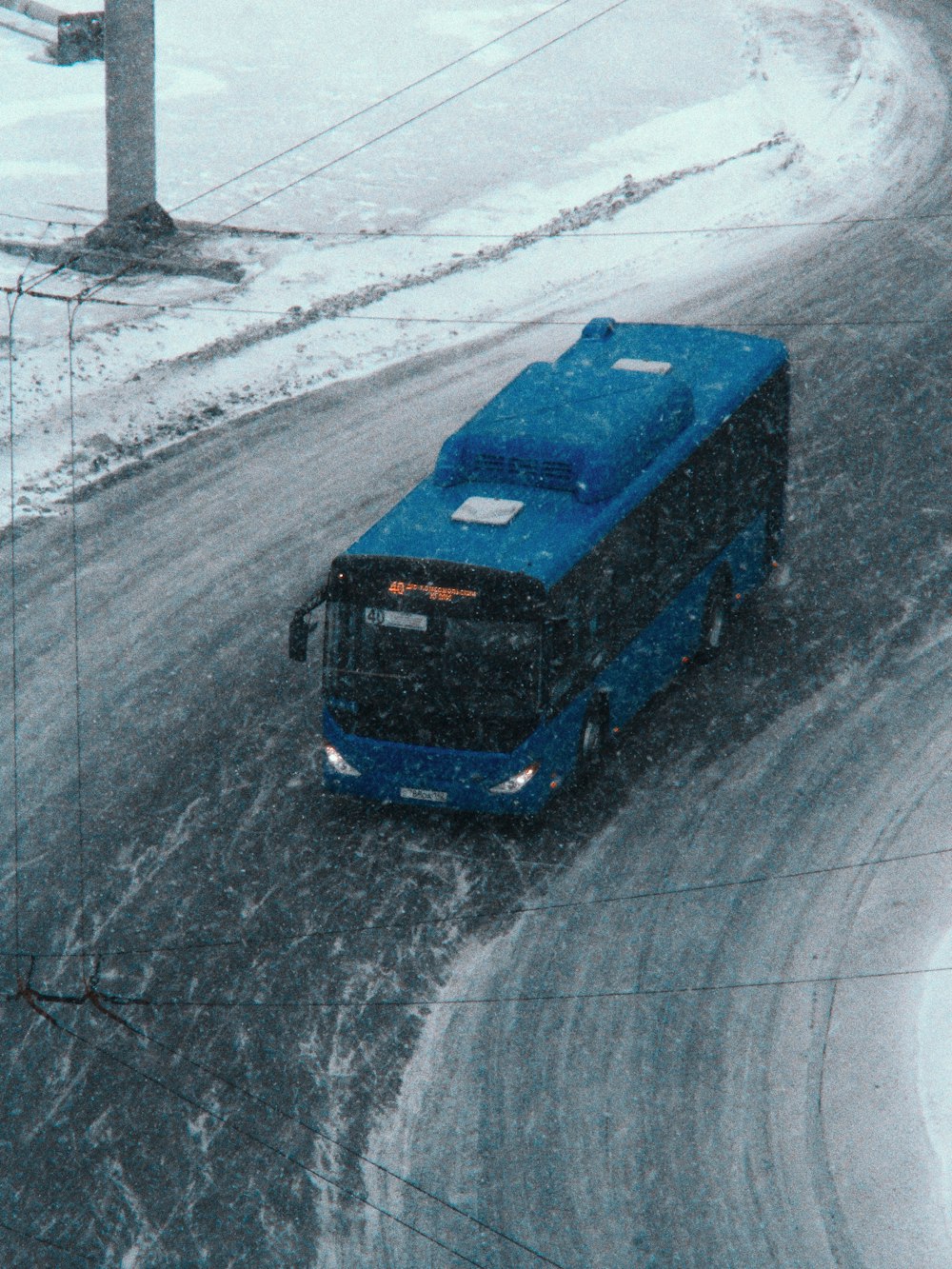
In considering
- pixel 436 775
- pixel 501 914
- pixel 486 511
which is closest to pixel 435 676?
pixel 436 775

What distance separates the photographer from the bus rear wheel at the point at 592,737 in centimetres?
1341

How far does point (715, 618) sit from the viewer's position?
1566 cm

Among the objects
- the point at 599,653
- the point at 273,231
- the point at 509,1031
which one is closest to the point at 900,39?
the point at 273,231

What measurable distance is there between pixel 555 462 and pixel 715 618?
313cm

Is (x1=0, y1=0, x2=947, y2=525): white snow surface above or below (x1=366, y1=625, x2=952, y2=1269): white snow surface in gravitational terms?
above

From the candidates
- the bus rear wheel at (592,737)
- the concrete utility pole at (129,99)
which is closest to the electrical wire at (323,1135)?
the bus rear wheel at (592,737)

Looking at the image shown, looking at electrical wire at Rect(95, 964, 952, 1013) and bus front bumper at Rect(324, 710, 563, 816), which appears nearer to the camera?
electrical wire at Rect(95, 964, 952, 1013)

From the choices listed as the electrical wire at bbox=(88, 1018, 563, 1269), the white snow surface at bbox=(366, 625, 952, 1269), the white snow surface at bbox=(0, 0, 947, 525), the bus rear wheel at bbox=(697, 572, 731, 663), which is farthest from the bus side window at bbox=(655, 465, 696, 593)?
the white snow surface at bbox=(0, 0, 947, 525)

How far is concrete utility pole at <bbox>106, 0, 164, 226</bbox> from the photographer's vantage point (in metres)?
24.7

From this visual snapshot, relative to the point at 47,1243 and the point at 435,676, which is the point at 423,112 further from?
the point at 47,1243

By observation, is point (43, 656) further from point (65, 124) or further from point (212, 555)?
point (65, 124)

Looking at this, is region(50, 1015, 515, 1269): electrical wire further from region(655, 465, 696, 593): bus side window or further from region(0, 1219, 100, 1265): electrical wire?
region(655, 465, 696, 593): bus side window

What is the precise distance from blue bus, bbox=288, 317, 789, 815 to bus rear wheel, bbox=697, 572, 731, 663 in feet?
0.09

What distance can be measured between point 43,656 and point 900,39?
1109 inches
